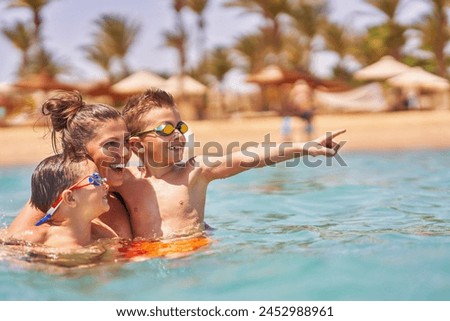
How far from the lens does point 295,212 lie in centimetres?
592

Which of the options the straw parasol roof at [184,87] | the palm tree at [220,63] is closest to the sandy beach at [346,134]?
the straw parasol roof at [184,87]

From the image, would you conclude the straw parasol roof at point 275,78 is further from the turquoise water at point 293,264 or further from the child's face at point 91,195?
the child's face at point 91,195

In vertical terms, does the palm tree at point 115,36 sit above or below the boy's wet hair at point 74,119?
above

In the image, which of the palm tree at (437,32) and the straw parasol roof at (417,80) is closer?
the straw parasol roof at (417,80)

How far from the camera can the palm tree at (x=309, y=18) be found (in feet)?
122

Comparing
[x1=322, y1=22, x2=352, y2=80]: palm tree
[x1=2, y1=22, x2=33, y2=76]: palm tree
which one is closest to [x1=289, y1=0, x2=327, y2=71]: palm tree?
[x1=322, y1=22, x2=352, y2=80]: palm tree

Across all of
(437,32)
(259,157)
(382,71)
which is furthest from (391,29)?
(259,157)

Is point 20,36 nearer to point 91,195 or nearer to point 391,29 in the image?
point 391,29

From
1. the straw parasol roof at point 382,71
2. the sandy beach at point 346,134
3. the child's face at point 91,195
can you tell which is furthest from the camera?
the straw parasol roof at point 382,71

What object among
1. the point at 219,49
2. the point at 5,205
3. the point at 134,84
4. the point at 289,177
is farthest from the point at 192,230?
the point at 219,49

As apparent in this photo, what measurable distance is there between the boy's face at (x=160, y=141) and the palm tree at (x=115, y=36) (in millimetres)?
36299

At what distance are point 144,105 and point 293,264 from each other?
4.54 feet

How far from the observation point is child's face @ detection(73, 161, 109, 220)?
337 centimetres

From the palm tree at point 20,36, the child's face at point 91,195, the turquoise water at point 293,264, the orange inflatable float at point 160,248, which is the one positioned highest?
the palm tree at point 20,36
